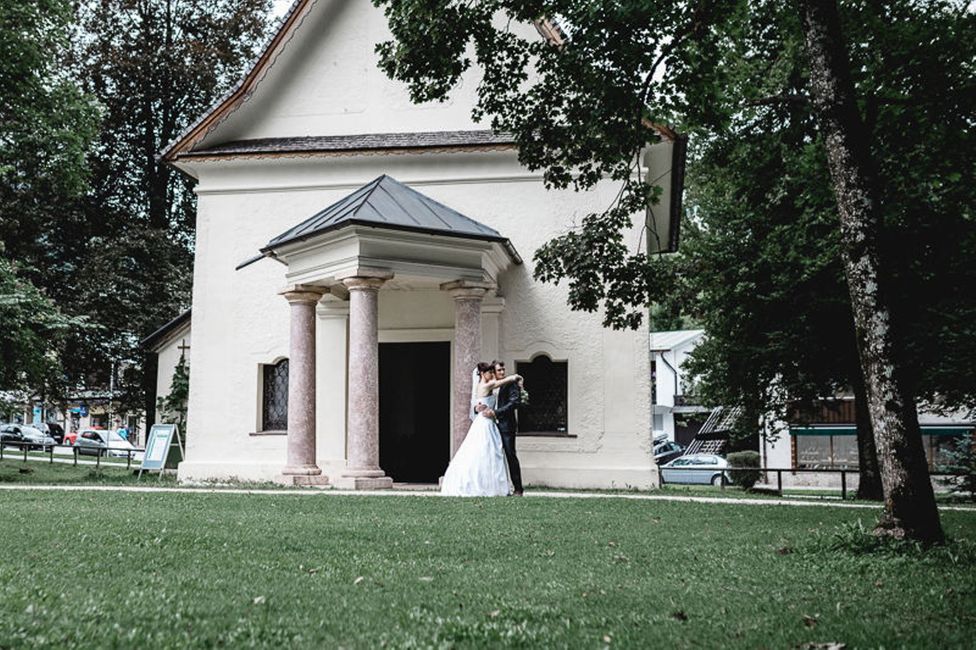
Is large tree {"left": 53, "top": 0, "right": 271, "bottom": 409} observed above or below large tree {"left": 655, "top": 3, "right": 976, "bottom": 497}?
above

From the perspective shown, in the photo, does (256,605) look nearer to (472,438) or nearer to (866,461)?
(472,438)

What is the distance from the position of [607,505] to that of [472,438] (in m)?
2.73

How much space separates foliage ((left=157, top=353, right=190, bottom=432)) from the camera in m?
25.2

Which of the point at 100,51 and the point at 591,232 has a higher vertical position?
the point at 100,51

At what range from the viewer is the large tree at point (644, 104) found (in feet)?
28.0

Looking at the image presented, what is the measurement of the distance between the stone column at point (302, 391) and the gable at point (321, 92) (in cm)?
468

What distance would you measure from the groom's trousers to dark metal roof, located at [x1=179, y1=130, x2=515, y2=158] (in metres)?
6.82

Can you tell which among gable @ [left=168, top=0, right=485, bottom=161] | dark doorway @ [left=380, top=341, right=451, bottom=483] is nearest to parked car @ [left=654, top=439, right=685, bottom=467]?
dark doorway @ [left=380, top=341, right=451, bottom=483]

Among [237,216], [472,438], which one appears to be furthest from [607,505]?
[237,216]

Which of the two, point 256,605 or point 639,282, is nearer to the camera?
point 256,605

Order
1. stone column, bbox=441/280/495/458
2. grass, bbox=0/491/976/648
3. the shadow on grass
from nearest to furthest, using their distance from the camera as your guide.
A: grass, bbox=0/491/976/648 < the shadow on grass < stone column, bbox=441/280/495/458

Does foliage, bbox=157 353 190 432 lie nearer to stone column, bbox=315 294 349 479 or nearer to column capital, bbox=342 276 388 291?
stone column, bbox=315 294 349 479

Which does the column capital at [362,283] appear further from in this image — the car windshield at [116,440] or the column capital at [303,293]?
the car windshield at [116,440]

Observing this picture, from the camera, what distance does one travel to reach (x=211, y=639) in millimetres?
4316
